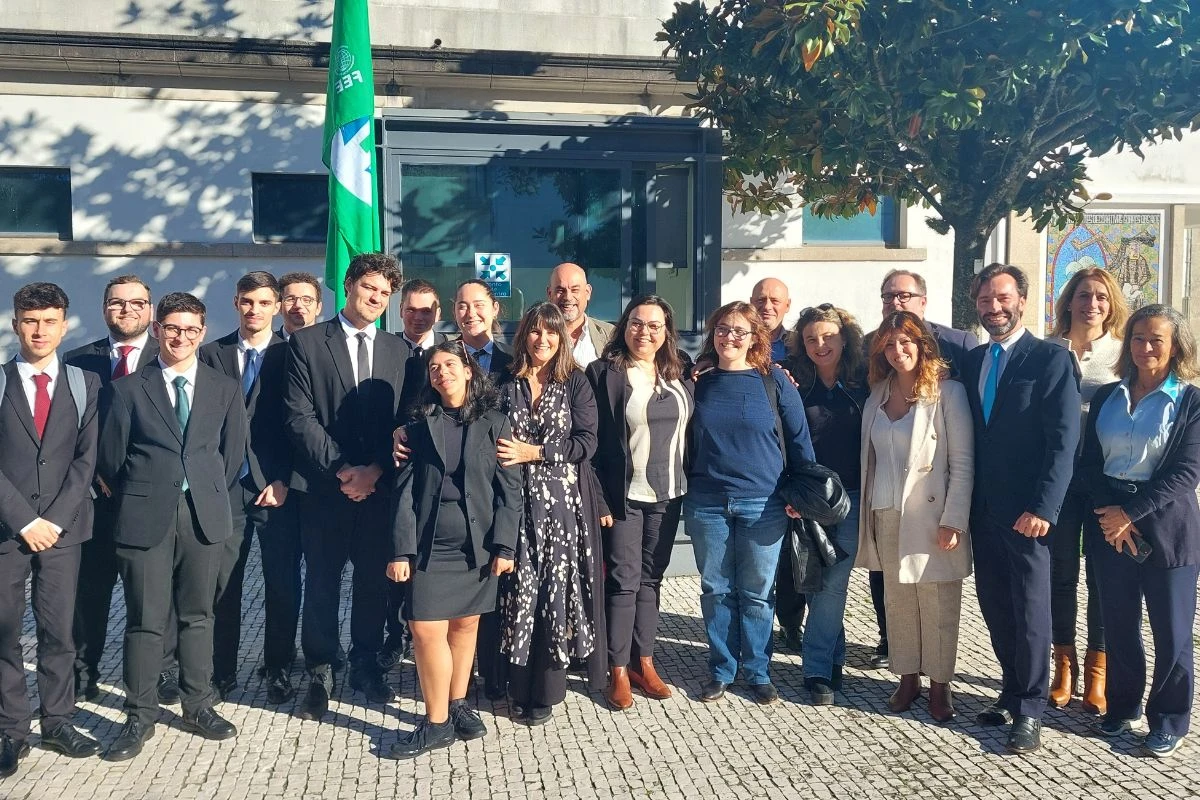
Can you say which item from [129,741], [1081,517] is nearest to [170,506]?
[129,741]

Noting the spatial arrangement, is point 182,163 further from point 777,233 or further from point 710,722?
point 710,722

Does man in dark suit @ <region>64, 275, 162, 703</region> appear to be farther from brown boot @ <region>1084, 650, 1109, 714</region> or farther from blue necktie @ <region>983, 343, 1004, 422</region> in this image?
brown boot @ <region>1084, 650, 1109, 714</region>

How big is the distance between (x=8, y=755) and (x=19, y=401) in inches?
56.8

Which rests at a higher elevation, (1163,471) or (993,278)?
(993,278)

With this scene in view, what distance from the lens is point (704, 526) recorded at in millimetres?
4977

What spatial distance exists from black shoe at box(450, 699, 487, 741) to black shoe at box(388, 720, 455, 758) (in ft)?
0.24

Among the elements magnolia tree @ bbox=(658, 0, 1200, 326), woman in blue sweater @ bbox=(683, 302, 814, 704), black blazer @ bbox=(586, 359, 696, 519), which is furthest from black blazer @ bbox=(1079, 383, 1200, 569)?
magnolia tree @ bbox=(658, 0, 1200, 326)

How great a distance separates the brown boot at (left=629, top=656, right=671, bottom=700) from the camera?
5016 millimetres

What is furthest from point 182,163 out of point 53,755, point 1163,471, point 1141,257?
point 1141,257

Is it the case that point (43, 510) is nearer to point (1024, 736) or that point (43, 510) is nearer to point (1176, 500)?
point (1024, 736)

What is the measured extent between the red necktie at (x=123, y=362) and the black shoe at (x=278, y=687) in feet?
5.34

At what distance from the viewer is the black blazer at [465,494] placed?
432cm

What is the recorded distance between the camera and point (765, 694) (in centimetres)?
495

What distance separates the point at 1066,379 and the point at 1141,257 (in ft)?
34.3
